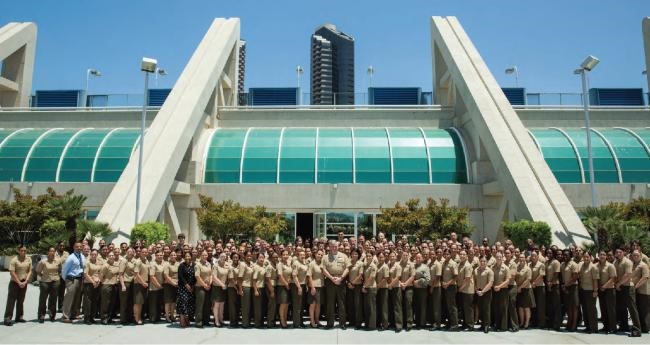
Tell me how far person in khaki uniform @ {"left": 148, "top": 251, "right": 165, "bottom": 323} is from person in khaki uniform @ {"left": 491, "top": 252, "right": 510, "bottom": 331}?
8.48 metres

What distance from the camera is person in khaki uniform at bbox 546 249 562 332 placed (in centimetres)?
1191

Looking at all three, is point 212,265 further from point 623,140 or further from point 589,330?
point 623,140

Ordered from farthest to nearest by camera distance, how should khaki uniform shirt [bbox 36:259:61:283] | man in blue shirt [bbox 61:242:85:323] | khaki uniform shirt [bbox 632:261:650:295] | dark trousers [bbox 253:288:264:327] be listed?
khaki uniform shirt [bbox 36:259:61:283] → man in blue shirt [bbox 61:242:85:323] → dark trousers [bbox 253:288:264:327] → khaki uniform shirt [bbox 632:261:650:295]

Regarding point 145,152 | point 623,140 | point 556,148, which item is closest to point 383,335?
point 145,152

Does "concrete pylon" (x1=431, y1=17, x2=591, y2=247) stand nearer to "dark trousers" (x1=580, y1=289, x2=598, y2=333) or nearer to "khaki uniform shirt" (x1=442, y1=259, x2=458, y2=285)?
"dark trousers" (x1=580, y1=289, x2=598, y2=333)

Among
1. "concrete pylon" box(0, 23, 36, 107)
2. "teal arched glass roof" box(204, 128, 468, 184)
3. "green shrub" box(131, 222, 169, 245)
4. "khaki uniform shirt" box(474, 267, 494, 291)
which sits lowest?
"khaki uniform shirt" box(474, 267, 494, 291)

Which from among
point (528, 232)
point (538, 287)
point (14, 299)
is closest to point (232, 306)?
point (14, 299)

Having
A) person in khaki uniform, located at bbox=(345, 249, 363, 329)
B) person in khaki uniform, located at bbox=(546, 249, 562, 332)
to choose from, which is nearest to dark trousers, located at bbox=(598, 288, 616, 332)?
person in khaki uniform, located at bbox=(546, 249, 562, 332)

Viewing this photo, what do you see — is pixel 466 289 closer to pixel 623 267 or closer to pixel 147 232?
pixel 623 267

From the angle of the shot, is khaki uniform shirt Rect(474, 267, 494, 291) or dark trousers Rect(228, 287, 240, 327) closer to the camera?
khaki uniform shirt Rect(474, 267, 494, 291)

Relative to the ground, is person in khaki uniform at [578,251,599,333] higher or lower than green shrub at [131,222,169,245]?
lower

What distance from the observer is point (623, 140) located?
32.0m

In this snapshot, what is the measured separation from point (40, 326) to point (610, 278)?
14.0 m

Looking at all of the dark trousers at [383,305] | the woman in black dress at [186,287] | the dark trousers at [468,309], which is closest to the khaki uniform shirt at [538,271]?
the dark trousers at [468,309]
